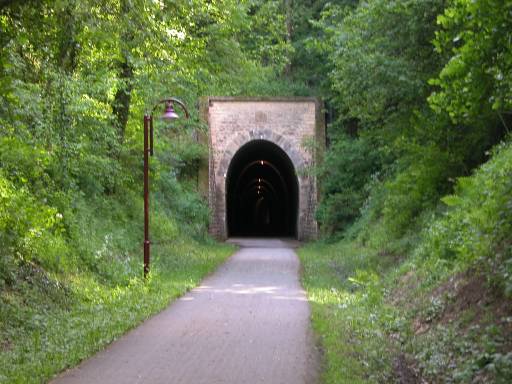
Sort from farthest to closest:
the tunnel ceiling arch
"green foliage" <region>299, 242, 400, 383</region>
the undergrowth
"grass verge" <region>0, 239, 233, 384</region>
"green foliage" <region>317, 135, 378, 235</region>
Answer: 1. the tunnel ceiling arch
2. "green foliage" <region>317, 135, 378, 235</region>
3. "grass verge" <region>0, 239, 233, 384</region>
4. "green foliage" <region>299, 242, 400, 383</region>
5. the undergrowth

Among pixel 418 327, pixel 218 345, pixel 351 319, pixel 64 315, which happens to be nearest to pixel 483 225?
pixel 418 327

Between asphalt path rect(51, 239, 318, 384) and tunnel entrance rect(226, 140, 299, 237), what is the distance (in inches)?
819

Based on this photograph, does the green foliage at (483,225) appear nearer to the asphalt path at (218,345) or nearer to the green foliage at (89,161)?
the asphalt path at (218,345)

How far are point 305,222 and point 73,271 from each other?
68.4 feet

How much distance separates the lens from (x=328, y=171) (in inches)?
1177

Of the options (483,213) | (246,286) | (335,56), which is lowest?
(246,286)

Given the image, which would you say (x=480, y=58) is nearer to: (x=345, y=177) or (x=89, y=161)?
(x=89, y=161)

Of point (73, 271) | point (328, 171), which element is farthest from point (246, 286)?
point (328, 171)

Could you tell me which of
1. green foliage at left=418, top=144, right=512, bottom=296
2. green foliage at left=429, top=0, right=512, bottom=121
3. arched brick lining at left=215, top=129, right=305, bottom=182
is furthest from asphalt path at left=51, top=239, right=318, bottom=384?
arched brick lining at left=215, top=129, right=305, bottom=182

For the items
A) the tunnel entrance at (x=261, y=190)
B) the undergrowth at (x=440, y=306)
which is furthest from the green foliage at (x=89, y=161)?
the tunnel entrance at (x=261, y=190)

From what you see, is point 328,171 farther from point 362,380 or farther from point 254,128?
point 362,380

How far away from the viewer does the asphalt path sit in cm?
733

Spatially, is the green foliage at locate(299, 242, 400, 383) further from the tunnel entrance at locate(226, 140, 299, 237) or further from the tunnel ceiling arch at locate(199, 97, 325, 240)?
the tunnel entrance at locate(226, 140, 299, 237)

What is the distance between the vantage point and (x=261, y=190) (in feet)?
209
